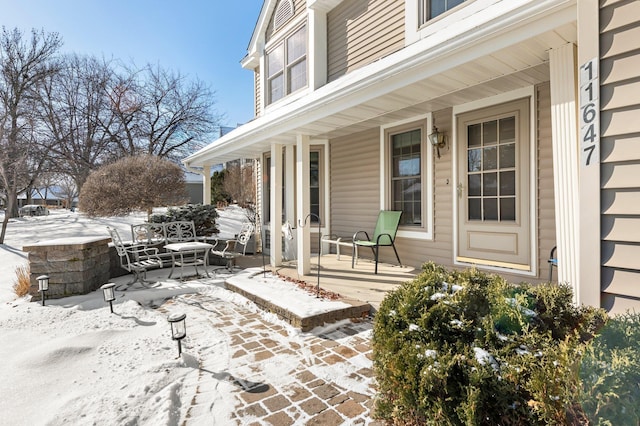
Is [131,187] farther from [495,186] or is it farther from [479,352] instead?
[479,352]

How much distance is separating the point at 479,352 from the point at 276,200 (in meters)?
4.63

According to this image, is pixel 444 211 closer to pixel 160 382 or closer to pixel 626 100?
pixel 626 100

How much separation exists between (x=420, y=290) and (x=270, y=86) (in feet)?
24.2

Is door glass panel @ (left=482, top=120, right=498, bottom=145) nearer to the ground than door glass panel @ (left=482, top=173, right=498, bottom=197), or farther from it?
farther from it

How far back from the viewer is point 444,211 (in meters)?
4.80

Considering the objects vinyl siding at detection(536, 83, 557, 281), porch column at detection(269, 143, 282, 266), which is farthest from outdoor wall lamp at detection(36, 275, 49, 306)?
vinyl siding at detection(536, 83, 557, 281)

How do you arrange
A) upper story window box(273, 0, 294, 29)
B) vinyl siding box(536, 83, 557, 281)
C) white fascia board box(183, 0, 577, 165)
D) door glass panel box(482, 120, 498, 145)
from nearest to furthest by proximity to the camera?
white fascia board box(183, 0, 577, 165) < vinyl siding box(536, 83, 557, 281) < door glass panel box(482, 120, 498, 145) < upper story window box(273, 0, 294, 29)

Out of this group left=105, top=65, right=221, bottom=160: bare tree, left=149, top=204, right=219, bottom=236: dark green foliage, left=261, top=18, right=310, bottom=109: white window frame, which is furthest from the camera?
left=105, top=65, right=221, bottom=160: bare tree

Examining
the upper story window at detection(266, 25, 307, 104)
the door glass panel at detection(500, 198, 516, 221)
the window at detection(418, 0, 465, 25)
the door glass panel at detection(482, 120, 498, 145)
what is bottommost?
the door glass panel at detection(500, 198, 516, 221)

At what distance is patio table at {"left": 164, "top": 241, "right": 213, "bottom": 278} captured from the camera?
212 inches

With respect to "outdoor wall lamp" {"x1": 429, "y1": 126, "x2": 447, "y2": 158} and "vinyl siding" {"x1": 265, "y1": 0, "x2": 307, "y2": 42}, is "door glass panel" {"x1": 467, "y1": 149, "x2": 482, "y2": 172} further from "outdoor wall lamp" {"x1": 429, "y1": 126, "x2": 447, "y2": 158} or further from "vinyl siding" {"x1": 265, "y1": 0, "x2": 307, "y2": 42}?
"vinyl siding" {"x1": 265, "y1": 0, "x2": 307, "y2": 42}

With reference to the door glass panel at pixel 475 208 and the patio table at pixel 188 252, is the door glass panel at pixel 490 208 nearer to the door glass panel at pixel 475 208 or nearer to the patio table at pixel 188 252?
the door glass panel at pixel 475 208

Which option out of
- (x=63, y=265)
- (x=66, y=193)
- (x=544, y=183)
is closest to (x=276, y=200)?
(x=63, y=265)

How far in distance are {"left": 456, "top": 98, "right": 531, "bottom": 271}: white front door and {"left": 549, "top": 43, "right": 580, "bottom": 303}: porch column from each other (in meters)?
1.62
